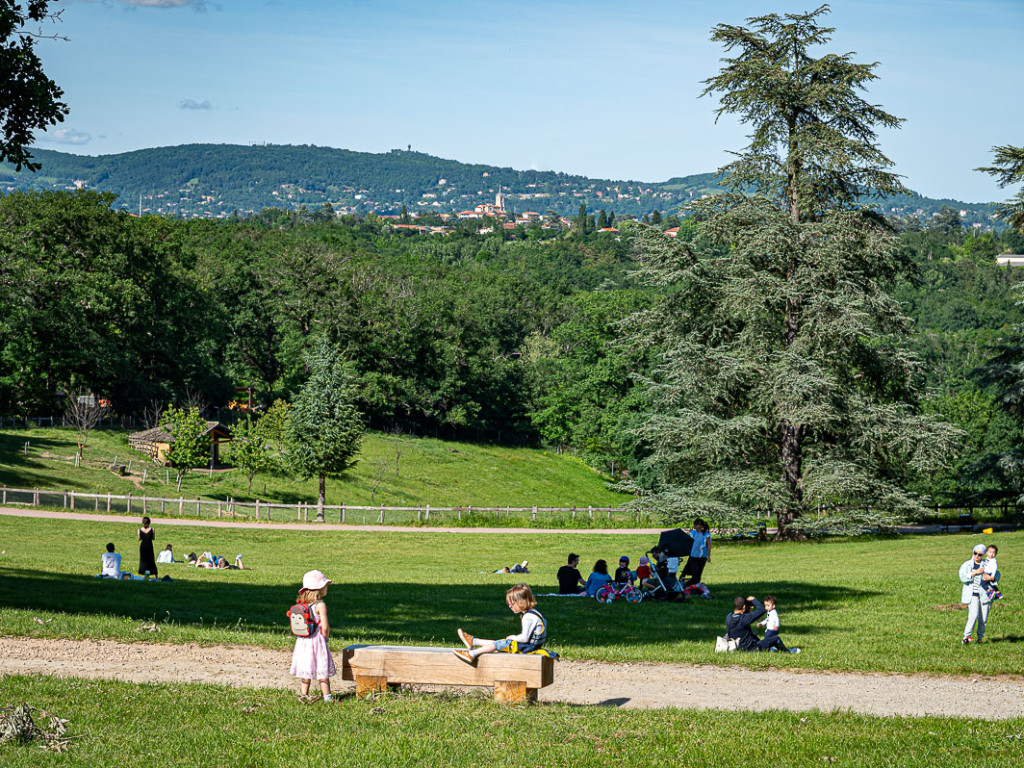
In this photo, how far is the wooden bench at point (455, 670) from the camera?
10305 millimetres

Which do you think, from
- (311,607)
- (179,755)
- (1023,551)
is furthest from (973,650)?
(1023,551)

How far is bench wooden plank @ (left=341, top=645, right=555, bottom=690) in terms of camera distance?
1030cm

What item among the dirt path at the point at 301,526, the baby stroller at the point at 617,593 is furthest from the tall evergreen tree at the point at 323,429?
the baby stroller at the point at 617,593

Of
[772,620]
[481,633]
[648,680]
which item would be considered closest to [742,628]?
[772,620]

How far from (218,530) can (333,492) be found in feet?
75.1

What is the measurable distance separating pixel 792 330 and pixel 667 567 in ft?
60.9

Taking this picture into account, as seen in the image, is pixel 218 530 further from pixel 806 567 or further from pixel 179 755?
pixel 179 755

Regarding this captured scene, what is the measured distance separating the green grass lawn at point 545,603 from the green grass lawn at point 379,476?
16845mm

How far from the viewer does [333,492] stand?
59.4 metres

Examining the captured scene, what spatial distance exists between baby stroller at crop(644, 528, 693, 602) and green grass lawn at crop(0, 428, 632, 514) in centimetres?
3146

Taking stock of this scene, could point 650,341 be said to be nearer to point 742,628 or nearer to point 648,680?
point 742,628

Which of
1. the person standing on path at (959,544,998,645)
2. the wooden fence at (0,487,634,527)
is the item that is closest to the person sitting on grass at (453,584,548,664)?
the person standing on path at (959,544,998,645)

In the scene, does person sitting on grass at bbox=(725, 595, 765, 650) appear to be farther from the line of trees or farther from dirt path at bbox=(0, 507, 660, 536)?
dirt path at bbox=(0, 507, 660, 536)

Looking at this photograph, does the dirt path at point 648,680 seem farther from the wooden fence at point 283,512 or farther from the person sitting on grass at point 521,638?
the wooden fence at point 283,512
